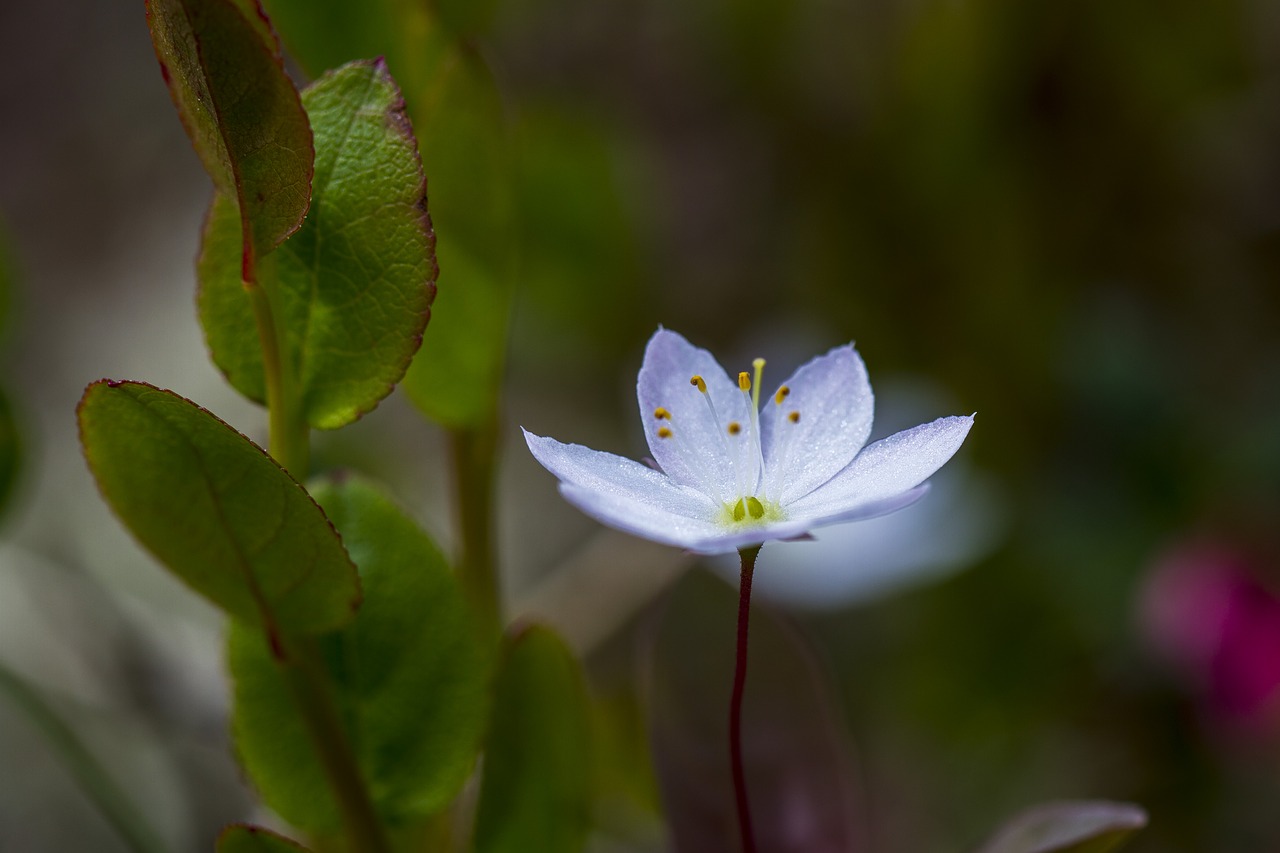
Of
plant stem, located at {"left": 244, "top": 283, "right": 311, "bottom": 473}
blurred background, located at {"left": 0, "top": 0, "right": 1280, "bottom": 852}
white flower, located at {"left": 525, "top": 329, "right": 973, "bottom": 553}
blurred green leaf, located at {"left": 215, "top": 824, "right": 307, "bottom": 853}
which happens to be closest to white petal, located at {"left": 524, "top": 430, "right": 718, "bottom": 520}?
white flower, located at {"left": 525, "top": 329, "right": 973, "bottom": 553}

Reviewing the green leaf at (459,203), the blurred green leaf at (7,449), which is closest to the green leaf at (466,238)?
the green leaf at (459,203)

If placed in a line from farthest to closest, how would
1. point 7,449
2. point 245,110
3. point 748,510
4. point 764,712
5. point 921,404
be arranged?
point 921,404, point 7,449, point 764,712, point 748,510, point 245,110

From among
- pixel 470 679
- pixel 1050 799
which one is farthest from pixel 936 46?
pixel 470 679

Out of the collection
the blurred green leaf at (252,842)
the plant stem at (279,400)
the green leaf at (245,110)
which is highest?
the green leaf at (245,110)

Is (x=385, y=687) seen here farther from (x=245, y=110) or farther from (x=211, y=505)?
(x=245, y=110)

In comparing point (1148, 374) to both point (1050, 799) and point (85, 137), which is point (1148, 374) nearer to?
point (1050, 799)

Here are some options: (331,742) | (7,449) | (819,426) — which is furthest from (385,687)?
(7,449)

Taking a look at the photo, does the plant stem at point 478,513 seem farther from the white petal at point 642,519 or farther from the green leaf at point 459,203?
the white petal at point 642,519
